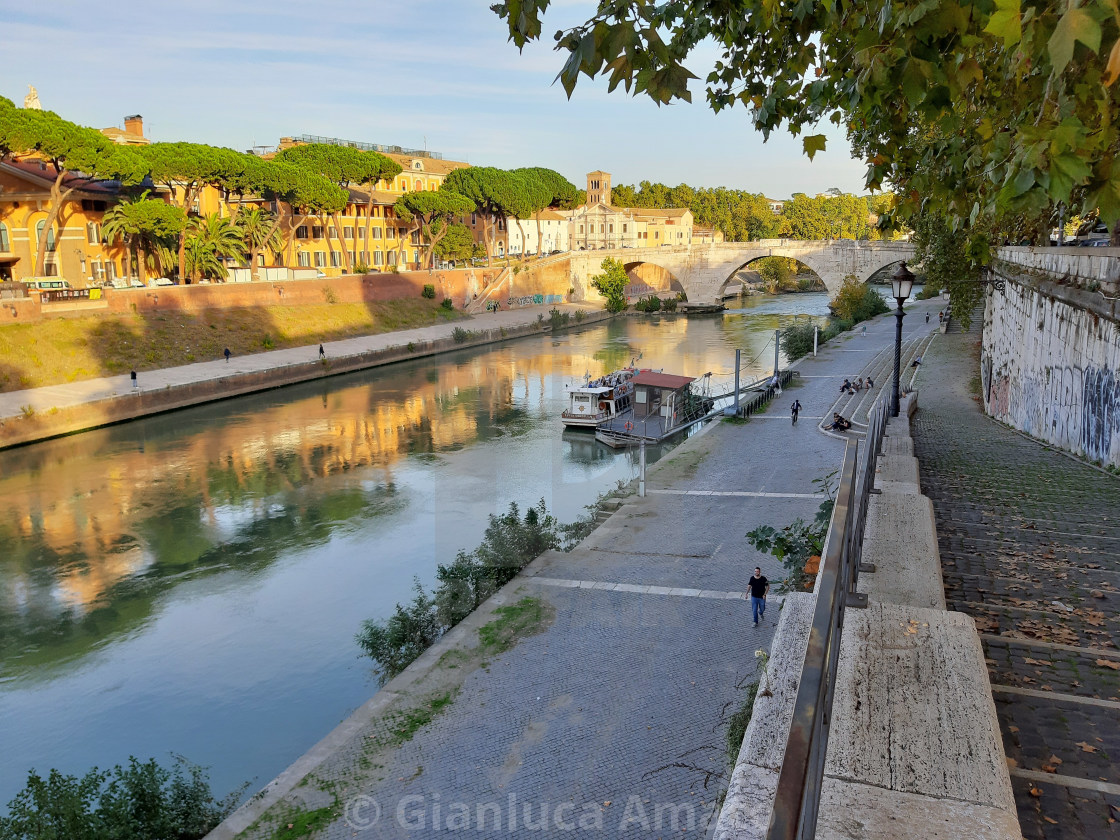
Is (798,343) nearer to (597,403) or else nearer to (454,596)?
(597,403)

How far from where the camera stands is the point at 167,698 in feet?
31.4

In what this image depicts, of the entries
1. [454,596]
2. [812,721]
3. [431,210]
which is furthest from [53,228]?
[812,721]

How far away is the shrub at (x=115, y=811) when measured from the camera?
19.2ft

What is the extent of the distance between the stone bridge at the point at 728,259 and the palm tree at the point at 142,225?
28.6m

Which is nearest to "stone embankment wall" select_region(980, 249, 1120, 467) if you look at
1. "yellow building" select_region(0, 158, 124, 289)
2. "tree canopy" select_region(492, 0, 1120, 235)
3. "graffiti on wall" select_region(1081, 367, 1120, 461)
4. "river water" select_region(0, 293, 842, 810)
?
"graffiti on wall" select_region(1081, 367, 1120, 461)

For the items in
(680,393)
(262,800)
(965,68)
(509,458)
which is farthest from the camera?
(680,393)

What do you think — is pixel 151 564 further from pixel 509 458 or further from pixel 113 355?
pixel 113 355

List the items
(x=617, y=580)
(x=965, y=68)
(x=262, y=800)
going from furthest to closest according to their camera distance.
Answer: (x=617, y=580)
(x=262, y=800)
(x=965, y=68)

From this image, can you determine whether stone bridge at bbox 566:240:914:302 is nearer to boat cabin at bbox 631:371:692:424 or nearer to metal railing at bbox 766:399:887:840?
boat cabin at bbox 631:371:692:424

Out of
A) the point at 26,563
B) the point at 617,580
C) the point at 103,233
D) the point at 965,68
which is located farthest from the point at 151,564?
the point at 103,233

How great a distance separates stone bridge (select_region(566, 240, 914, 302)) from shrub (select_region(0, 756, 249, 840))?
154 feet

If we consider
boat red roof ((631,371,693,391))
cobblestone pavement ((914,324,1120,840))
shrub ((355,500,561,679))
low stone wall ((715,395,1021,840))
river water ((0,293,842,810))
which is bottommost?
river water ((0,293,842,810))

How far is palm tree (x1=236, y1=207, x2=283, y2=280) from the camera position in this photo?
128 ft

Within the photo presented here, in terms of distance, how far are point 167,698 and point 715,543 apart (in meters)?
7.29
